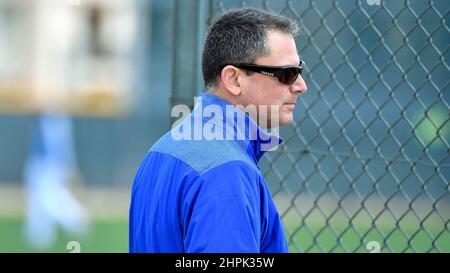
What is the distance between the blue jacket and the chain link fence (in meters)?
1.11

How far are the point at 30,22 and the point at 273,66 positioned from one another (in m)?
10.2

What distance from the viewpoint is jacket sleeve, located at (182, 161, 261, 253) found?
2.31 m

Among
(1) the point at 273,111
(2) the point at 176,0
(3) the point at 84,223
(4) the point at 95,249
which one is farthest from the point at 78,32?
(1) the point at 273,111

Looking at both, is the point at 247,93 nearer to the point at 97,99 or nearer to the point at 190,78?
the point at 190,78

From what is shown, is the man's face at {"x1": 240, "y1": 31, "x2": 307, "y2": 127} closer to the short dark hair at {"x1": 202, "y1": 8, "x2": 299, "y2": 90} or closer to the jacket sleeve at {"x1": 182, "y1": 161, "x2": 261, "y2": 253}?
the short dark hair at {"x1": 202, "y1": 8, "x2": 299, "y2": 90}

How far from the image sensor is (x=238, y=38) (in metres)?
2.71

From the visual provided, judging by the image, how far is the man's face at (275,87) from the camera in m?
2.67

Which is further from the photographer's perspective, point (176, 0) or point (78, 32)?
Result: point (78, 32)

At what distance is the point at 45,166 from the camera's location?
11688mm

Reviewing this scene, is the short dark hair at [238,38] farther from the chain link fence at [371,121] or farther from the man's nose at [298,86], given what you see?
the chain link fence at [371,121]

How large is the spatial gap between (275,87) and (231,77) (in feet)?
0.47

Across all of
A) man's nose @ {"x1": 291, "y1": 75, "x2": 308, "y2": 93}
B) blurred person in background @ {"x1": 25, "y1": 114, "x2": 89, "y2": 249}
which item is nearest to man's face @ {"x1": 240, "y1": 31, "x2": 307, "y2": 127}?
man's nose @ {"x1": 291, "y1": 75, "x2": 308, "y2": 93}

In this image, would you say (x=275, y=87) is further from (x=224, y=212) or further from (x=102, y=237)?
(x=102, y=237)
